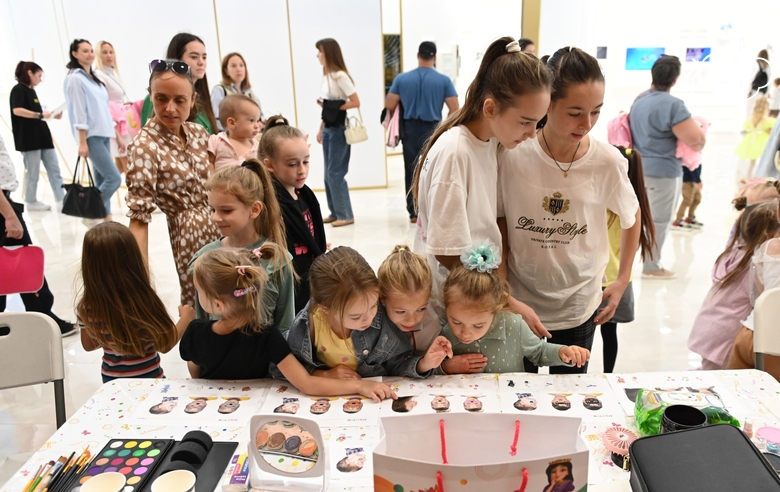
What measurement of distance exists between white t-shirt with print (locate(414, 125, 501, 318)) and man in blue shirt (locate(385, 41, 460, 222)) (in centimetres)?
341

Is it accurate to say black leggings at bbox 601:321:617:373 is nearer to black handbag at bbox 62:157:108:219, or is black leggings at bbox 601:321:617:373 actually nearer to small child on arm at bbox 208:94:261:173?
small child on arm at bbox 208:94:261:173

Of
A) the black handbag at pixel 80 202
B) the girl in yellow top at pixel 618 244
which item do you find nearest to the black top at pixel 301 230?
the girl in yellow top at pixel 618 244

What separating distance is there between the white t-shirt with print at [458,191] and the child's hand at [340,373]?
40 cm

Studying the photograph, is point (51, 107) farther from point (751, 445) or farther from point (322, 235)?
point (751, 445)

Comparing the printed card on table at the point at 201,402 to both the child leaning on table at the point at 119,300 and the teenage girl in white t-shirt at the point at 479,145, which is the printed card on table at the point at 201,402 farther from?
the teenage girl in white t-shirt at the point at 479,145

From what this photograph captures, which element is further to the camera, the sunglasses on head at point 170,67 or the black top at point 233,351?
the sunglasses on head at point 170,67

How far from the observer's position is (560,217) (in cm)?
167

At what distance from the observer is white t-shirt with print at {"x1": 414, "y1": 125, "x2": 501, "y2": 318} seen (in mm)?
1527

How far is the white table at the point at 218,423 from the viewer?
120cm

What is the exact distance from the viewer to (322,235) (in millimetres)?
2447

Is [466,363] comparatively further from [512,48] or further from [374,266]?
[374,266]

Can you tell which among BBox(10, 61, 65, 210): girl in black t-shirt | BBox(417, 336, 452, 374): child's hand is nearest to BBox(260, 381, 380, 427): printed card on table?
BBox(417, 336, 452, 374): child's hand

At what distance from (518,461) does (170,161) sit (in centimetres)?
170

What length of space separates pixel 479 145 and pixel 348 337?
0.66m
